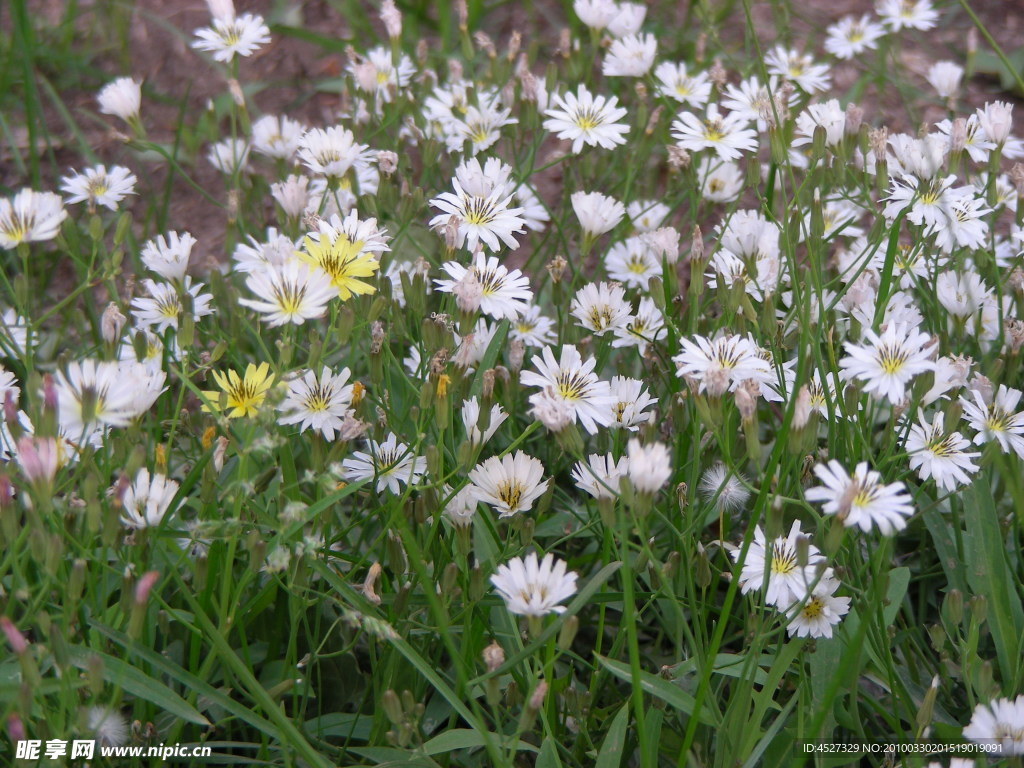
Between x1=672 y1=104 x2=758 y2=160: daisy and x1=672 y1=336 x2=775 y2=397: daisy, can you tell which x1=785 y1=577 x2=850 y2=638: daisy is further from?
x1=672 y1=104 x2=758 y2=160: daisy

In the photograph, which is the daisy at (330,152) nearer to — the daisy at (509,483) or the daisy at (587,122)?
the daisy at (587,122)

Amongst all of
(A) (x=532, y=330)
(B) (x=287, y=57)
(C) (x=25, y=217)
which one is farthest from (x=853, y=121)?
(B) (x=287, y=57)

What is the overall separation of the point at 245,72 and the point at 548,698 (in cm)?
301

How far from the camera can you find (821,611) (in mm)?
1612

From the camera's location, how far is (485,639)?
1.80 meters

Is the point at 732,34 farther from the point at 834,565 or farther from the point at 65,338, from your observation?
the point at 834,565

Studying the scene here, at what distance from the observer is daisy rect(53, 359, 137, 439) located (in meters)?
1.41

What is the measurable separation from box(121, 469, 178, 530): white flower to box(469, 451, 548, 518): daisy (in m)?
0.47

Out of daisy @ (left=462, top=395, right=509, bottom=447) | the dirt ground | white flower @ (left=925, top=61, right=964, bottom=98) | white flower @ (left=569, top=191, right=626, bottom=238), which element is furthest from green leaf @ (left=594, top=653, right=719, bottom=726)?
the dirt ground

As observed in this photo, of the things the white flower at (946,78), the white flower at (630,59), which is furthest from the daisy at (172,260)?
the white flower at (946,78)

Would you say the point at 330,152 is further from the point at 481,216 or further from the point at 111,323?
the point at 111,323

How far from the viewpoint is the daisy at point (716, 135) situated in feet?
7.33

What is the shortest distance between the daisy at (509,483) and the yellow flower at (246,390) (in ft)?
1.17

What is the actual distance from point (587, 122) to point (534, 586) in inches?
50.0
